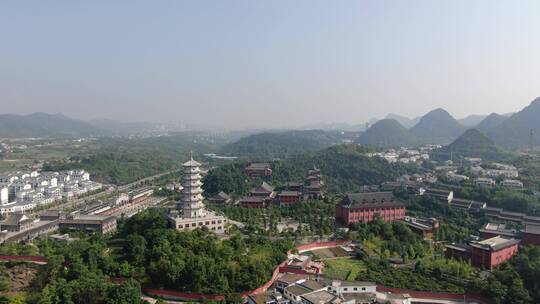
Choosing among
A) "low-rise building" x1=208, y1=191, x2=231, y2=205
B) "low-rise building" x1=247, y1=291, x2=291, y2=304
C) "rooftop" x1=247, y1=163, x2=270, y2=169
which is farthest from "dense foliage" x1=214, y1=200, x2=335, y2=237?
"rooftop" x1=247, y1=163, x2=270, y2=169

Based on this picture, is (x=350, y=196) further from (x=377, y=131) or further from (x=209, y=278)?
(x=377, y=131)

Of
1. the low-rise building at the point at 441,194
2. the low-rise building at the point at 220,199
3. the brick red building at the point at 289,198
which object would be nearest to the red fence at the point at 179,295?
the low-rise building at the point at 220,199

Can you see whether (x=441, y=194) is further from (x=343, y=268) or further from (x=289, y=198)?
(x=343, y=268)

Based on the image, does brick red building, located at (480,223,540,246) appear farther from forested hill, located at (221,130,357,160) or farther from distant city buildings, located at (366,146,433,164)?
forested hill, located at (221,130,357,160)

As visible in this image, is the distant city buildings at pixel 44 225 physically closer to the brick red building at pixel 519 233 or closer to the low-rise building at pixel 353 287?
the low-rise building at pixel 353 287

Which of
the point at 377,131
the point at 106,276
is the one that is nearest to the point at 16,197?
the point at 106,276

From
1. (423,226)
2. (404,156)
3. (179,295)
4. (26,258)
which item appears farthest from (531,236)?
(404,156)
